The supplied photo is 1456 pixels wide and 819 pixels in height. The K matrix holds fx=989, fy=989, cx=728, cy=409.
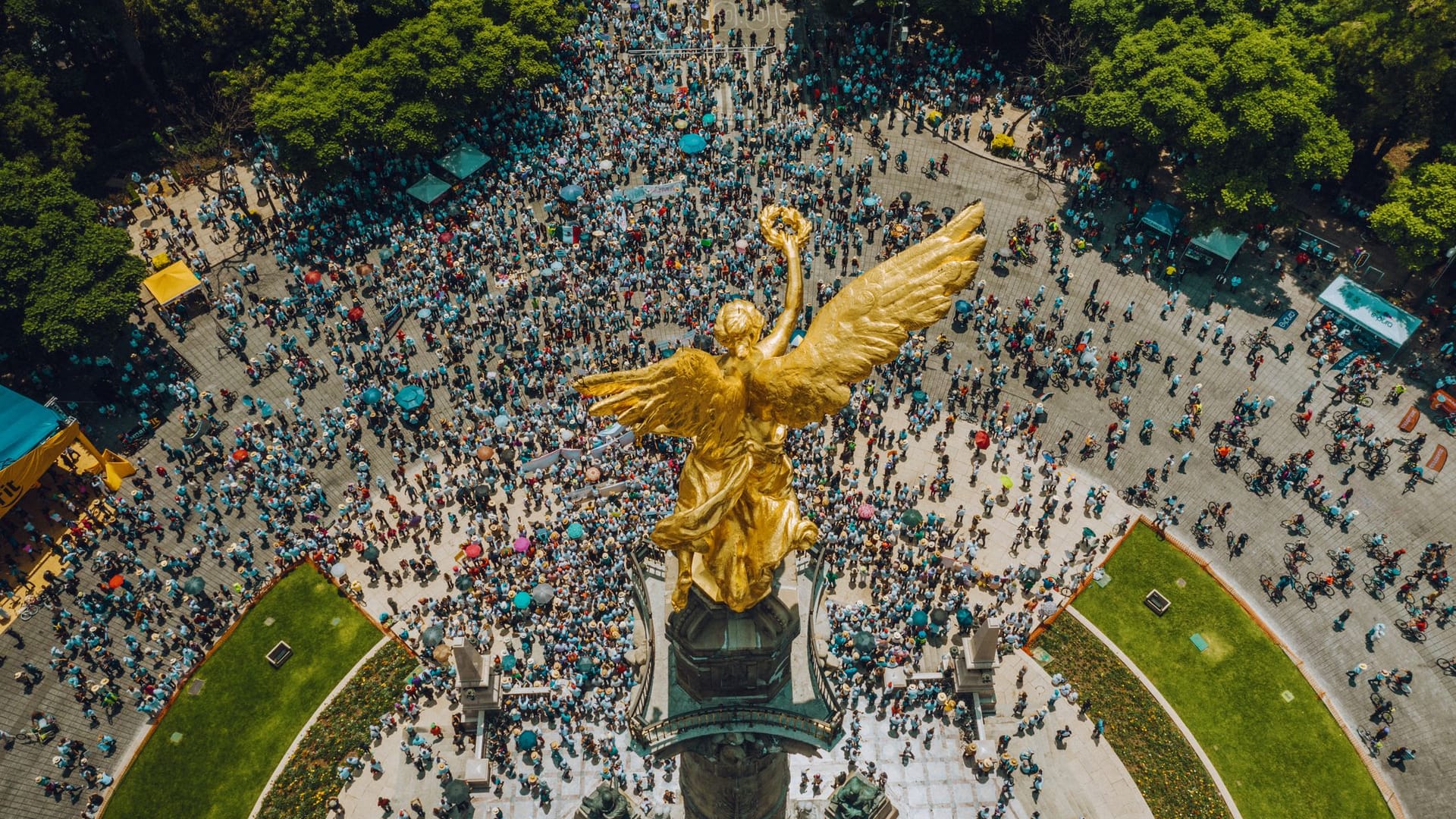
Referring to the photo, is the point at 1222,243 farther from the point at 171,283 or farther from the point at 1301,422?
the point at 171,283

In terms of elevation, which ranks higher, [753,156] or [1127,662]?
[753,156]

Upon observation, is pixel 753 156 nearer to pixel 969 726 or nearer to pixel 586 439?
pixel 586 439

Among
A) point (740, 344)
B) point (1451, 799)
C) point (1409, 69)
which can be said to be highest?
point (740, 344)

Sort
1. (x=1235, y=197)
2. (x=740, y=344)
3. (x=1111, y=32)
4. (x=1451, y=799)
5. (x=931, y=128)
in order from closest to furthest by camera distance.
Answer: (x=740, y=344) → (x=1451, y=799) → (x=1235, y=197) → (x=1111, y=32) → (x=931, y=128)

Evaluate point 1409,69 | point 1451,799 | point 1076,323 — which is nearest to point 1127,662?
point 1451,799

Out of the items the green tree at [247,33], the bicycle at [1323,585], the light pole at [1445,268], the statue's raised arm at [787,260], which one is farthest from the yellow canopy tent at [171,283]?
the light pole at [1445,268]

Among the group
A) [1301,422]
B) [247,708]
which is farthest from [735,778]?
[1301,422]
